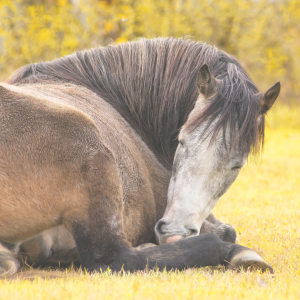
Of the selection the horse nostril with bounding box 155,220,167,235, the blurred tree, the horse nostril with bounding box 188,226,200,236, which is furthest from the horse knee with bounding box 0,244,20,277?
the blurred tree

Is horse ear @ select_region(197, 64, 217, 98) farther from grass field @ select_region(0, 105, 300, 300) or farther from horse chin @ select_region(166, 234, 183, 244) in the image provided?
horse chin @ select_region(166, 234, 183, 244)

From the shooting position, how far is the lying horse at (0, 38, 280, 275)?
2.54 meters

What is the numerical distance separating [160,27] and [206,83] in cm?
1186

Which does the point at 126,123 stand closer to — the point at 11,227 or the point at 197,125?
the point at 197,125

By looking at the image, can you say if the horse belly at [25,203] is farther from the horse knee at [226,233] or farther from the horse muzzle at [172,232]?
the horse knee at [226,233]

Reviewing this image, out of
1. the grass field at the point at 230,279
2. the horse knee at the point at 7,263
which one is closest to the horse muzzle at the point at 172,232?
the grass field at the point at 230,279

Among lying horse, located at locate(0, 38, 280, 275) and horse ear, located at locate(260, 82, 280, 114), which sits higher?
horse ear, located at locate(260, 82, 280, 114)

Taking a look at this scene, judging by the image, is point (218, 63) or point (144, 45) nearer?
point (218, 63)

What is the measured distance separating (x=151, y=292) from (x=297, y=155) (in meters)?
11.1

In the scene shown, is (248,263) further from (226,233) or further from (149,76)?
(149,76)

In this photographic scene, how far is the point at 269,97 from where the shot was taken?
10.6 ft

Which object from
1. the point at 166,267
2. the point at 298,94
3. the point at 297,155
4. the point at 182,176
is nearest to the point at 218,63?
the point at 182,176

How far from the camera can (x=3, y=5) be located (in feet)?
41.4

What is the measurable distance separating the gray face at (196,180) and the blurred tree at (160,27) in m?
8.07
